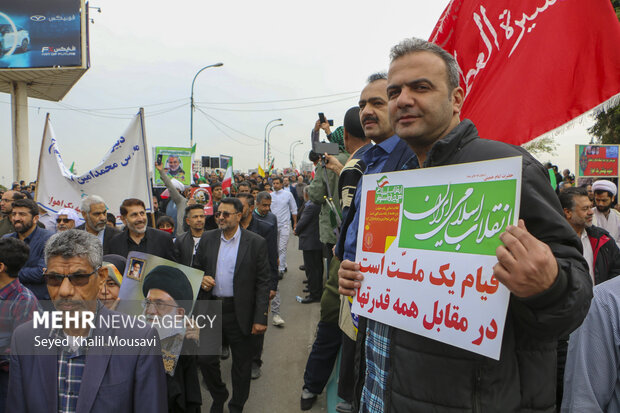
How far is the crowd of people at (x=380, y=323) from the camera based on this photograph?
116 cm

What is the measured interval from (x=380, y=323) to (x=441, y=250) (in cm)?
41

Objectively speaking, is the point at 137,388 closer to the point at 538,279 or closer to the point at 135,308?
the point at 135,308

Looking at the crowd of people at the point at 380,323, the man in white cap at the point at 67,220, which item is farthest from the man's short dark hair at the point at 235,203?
the man in white cap at the point at 67,220

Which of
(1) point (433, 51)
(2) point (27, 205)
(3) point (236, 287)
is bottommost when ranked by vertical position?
(3) point (236, 287)

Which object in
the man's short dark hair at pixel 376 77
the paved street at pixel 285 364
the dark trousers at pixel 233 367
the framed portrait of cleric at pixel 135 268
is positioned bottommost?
the paved street at pixel 285 364

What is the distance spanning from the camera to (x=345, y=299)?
273cm

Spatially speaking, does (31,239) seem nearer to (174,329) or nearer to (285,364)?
(174,329)

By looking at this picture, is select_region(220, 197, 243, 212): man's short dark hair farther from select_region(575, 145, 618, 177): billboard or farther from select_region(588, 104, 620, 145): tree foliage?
select_region(588, 104, 620, 145): tree foliage

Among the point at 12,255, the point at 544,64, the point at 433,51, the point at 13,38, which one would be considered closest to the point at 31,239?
the point at 12,255

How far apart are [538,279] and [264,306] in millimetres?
3364

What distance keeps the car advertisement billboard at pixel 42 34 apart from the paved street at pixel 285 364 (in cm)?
2781

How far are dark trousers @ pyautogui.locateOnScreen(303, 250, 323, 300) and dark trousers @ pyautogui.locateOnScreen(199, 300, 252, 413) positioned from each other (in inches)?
135

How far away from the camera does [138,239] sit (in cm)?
446

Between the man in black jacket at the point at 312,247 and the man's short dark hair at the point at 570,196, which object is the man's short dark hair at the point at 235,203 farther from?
the man's short dark hair at the point at 570,196
